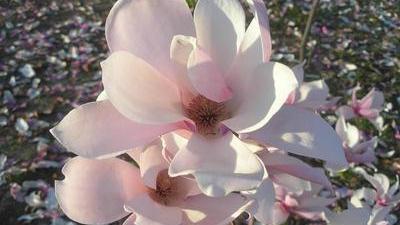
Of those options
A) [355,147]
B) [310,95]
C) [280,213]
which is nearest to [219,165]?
[310,95]

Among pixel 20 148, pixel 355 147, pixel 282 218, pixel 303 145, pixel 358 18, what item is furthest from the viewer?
pixel 358 18

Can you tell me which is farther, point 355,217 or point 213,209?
point 355,217

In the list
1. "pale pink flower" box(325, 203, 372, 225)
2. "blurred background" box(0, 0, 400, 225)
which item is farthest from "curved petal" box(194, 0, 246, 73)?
"blurred background" box(0, 0, 400, 225)

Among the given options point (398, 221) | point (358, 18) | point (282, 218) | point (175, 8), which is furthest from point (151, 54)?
point (358, 18)

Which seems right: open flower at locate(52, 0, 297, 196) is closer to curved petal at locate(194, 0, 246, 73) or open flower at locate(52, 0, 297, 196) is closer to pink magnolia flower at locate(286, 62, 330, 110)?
curved petal at locate(194, 0, 246, 73)

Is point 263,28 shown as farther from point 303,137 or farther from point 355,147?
point 355,147

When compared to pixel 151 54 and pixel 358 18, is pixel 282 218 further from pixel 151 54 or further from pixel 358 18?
pixel 358 18

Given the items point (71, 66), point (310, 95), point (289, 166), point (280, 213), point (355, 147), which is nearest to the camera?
point (289, 166)
